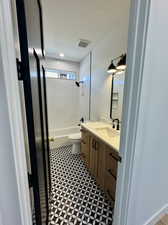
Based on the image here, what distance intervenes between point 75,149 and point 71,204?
136 centimetres

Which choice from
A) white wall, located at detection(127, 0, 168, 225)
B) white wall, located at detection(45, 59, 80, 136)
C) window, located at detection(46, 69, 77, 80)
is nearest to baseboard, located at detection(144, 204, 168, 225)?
white wall, located at detection(127, 0, 168, 225)

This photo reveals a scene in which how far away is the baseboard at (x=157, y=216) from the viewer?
1.23 m

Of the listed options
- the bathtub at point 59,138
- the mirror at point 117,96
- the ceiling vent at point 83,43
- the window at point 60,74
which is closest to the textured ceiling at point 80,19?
the ceiling vent at point 83,43

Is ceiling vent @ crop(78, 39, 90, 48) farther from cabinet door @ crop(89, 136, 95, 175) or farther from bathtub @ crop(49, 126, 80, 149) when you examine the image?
bathtub @ crop(49, 126, 80, 149)

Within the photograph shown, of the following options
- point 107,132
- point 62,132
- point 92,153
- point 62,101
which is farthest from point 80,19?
point 62,132

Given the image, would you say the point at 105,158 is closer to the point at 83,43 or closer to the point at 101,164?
the point at 101,164

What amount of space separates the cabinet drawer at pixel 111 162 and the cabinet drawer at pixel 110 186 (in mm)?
76

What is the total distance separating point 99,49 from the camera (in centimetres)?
263

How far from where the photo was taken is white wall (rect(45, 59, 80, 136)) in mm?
3672

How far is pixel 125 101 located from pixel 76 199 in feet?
5.14

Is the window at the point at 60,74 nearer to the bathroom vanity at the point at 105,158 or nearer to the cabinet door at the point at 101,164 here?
the bathroom vanity at the point at 105,158

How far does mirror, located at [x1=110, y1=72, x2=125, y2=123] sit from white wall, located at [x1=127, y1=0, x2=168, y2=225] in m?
1.04

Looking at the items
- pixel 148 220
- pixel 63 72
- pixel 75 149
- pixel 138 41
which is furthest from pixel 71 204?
pixel 63 72

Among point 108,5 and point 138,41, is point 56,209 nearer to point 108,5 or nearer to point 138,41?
point 138,41
